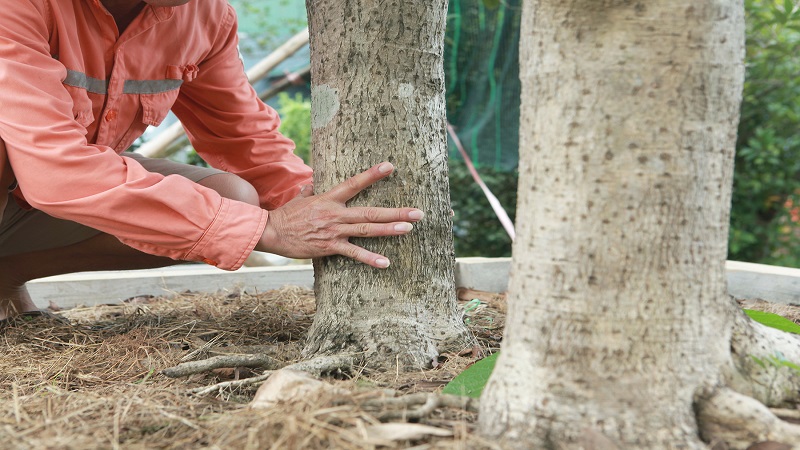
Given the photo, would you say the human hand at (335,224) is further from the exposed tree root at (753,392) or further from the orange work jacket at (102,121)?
the exposed tree root at (753,392)

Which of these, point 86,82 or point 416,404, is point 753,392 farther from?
point 86,82

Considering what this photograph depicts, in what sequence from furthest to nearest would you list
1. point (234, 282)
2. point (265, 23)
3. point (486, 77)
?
1. point (265, 23)
2. point (486, 77)
3. point (234, 282)

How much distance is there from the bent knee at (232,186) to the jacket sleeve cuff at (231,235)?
659mm

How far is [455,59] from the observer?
5.32m

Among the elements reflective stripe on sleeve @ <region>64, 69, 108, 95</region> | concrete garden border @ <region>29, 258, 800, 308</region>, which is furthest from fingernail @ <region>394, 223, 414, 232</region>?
concrete garden border @ <region>29, 258, 800, 308</region>

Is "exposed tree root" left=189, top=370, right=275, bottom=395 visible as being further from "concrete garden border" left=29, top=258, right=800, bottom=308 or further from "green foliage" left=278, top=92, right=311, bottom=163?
"green foliage" left=278, top=92, right=311, bottom=163

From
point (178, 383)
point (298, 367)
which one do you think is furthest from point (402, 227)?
point (178, 383)

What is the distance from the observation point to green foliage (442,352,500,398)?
1.57m

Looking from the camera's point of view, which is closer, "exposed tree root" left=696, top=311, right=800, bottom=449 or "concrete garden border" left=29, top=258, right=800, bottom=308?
"exposed tree root" left=696, top=311, right=800, bottom=449

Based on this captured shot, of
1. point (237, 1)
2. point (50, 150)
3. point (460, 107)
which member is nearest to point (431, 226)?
point (50, 150)

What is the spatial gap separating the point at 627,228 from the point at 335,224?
2.99 feet

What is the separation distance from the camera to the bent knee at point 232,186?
103 inches

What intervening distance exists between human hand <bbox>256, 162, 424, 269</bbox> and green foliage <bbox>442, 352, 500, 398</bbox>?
1.42ft

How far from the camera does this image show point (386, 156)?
77.5 inches
